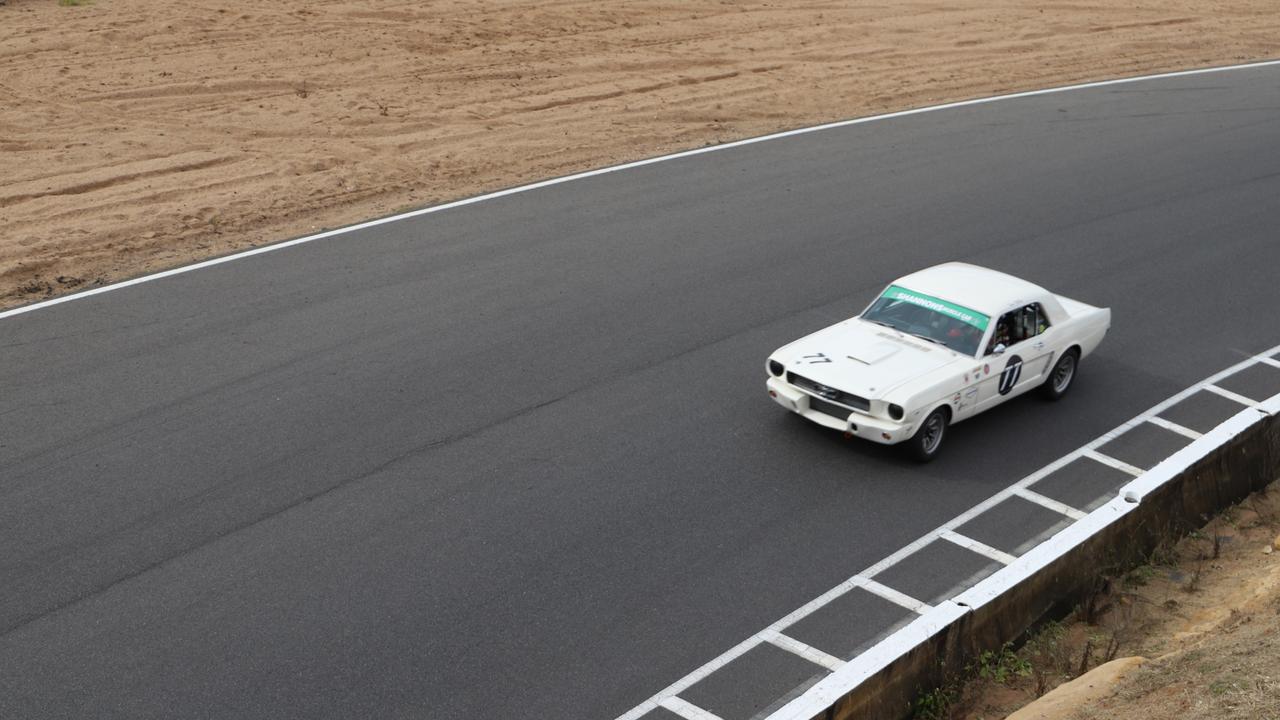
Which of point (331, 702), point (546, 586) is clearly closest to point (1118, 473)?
point (546, 586)

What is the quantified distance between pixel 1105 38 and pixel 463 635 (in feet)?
82.0

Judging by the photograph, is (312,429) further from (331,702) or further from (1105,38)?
(1105,38)

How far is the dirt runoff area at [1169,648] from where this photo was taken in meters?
7.20

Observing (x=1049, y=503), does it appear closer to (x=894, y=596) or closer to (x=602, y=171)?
(x=894, y=596)

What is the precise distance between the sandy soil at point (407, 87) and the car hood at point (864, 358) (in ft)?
25.1

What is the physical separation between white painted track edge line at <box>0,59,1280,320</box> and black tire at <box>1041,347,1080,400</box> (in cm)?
835

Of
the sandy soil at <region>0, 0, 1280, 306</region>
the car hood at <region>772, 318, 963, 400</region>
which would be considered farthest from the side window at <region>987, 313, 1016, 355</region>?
the sandy soil at <region>0, 0, 1280, 306</region>

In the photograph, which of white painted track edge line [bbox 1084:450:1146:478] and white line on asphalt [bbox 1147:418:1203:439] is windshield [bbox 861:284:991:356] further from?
white line on asphalt [bbox 1147:418:1203:439]

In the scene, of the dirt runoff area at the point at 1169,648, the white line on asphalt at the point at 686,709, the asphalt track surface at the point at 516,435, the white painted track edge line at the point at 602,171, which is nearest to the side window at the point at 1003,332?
the asphalt track surface at the point at 516,435

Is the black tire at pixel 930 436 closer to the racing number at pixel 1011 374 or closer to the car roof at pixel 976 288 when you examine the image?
the racing number at pixel 1011 374

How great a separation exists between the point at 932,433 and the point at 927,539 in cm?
139

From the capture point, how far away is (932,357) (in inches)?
441

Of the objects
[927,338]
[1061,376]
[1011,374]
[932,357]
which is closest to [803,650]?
[932,357]

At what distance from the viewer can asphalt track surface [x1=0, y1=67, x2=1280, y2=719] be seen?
27.7 ft
